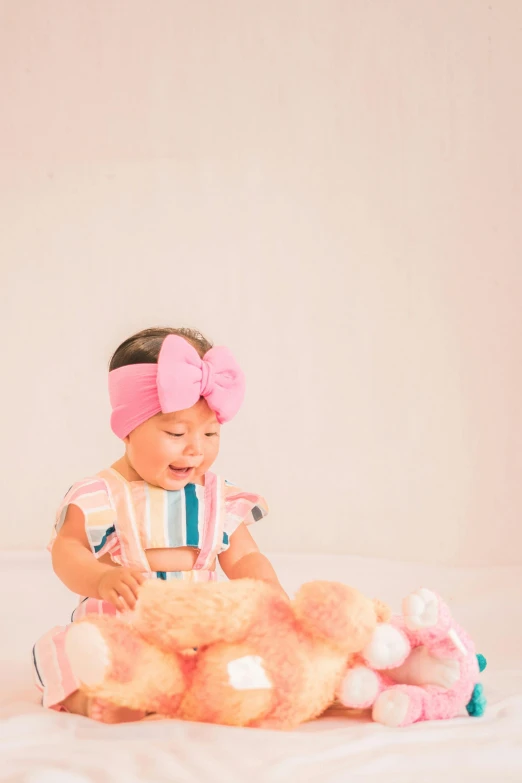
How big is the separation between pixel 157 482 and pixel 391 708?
0.43m

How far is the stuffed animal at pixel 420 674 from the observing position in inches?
40.1

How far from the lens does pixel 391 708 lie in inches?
39.9

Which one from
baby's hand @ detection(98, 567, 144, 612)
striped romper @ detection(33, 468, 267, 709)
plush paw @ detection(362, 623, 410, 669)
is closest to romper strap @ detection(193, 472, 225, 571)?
striped romper @ detection(33, 468, 267, 709)

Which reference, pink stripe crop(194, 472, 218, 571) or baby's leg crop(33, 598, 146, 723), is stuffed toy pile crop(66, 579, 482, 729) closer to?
baby's leg crop(33, 598, 146, 723)

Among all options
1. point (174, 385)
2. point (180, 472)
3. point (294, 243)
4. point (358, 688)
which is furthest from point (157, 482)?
point (294, 243)

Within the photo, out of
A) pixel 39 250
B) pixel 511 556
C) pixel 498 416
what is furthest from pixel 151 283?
pixel 511 556

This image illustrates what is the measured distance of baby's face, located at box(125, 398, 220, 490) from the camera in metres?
1.23

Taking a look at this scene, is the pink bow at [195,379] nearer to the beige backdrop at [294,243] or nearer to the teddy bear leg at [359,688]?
the teddy bear leg at [359,688]

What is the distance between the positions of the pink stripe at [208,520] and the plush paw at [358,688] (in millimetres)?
314

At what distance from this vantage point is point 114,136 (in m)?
2.38

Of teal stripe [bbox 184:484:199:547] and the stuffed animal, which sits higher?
teal stripe [bbox 184:484:199:547]

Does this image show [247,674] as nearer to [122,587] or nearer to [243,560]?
[122,587]

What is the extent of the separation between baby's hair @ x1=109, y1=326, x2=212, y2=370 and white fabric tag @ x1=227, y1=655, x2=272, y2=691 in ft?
1.43

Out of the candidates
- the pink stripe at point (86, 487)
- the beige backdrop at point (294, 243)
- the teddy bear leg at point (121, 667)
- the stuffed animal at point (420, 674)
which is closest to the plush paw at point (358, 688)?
the stuffed animal at point (420, 674)
